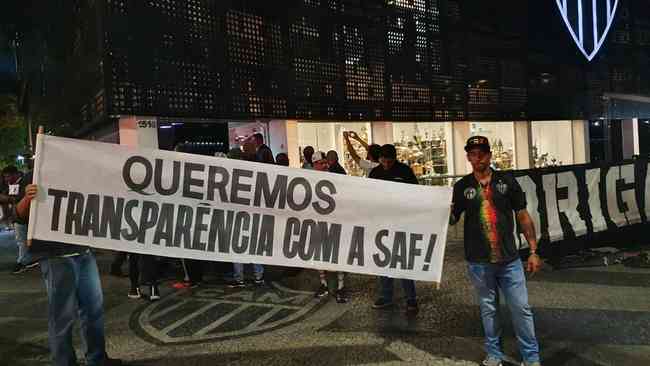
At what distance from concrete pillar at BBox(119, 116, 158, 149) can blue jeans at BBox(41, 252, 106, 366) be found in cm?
473

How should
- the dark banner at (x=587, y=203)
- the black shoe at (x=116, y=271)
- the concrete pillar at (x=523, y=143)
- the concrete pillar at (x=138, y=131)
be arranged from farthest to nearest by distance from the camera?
the concrete pillar at (x=523, y=143) → the concrete pillar at (x=138, y=131) → the black shoe at (x=116, y=271) → the dark banner at (x=587, y=203)

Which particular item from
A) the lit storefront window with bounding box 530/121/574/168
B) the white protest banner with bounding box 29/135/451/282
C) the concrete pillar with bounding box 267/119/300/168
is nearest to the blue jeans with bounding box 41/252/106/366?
the white protest banner with bounding box 29/135/451/282

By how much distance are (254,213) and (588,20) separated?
60.4 ft

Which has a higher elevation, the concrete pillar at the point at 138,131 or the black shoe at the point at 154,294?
the concrete pillar at the point at 138,131

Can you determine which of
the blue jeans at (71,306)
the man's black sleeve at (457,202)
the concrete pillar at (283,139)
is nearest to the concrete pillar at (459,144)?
the concrete pillar at (283,139)

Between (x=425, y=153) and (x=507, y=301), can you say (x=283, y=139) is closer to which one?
(x=425, y=153)

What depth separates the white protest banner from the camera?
423 centimetres

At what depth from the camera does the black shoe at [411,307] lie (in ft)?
18.4

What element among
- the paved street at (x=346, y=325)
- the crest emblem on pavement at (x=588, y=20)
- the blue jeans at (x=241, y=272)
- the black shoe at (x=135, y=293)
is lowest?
the paved street at (x=346, y=325)

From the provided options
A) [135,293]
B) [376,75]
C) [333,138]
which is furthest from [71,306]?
[376,75]

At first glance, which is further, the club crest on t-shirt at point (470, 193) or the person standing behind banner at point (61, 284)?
the club crest on t-shirt at point (470, 193)

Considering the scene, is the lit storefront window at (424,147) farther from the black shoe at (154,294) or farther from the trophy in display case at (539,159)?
the black shoe at (154,294)

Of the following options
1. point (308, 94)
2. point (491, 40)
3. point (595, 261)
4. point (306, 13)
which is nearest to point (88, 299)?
point (595, 261)

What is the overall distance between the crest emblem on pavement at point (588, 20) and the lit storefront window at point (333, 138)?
9805 mm
